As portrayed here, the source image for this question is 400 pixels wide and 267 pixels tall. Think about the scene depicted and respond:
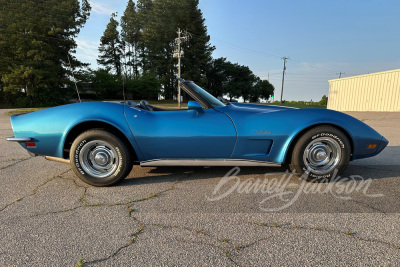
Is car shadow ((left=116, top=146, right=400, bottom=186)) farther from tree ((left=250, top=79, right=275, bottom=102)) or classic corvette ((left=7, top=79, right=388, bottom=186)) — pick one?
tree ((left=250, top=79, right=275, bottom=102))

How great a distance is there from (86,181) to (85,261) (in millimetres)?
1443

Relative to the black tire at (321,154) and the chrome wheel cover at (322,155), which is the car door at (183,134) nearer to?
the black tire at (321,154)

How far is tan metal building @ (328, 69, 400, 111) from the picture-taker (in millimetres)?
20312

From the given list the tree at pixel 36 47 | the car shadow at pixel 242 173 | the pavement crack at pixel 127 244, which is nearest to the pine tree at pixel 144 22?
the tree at pixel 36 47

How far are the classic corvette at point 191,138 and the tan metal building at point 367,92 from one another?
909 inches

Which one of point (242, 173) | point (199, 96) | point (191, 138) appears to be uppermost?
point (199, 96)

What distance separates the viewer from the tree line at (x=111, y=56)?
28.7 m

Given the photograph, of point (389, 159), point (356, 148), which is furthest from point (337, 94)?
point (356, 148)

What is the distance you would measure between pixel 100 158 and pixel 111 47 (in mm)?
55585

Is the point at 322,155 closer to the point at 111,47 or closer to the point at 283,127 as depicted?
the point at 283,127

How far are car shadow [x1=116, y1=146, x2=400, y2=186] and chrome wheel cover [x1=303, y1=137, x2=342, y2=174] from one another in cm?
23

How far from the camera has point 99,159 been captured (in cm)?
277

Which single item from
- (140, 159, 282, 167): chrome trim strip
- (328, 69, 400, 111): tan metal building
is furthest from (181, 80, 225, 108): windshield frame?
(328, 69, 400, 111): tan metal building

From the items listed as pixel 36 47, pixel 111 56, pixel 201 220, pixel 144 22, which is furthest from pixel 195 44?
pixel 201 220
